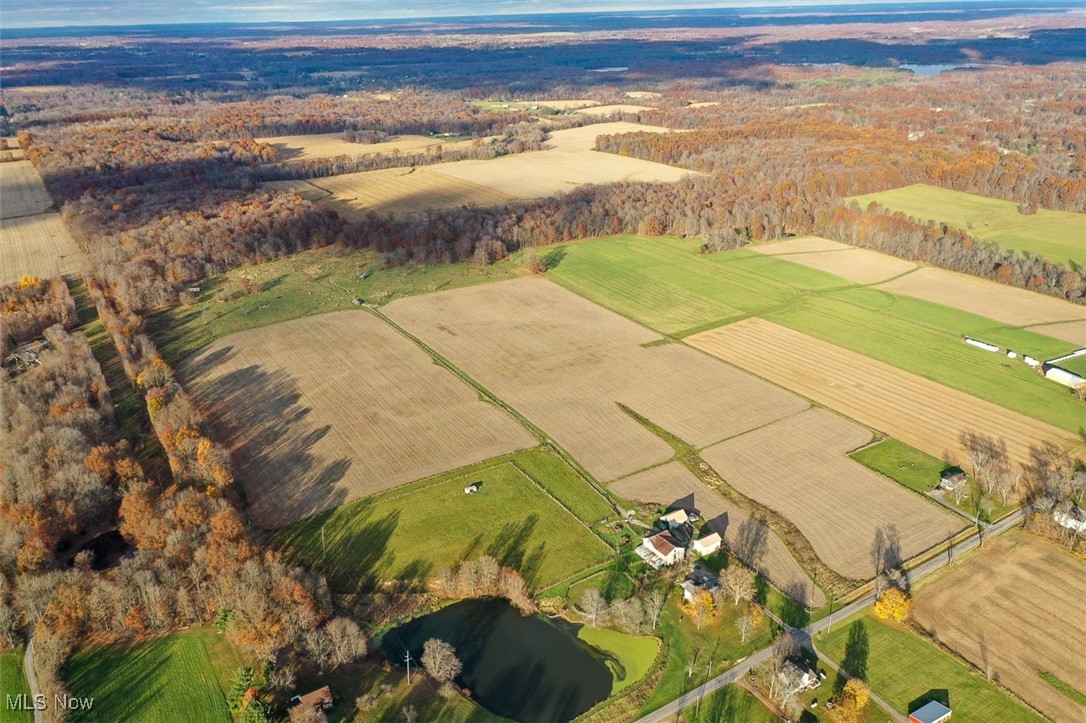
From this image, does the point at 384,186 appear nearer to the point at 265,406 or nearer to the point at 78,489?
the point at 265,406

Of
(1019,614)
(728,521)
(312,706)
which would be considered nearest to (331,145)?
(728,521)

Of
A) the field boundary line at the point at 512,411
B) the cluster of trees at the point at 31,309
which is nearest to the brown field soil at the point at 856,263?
the field boundary line at the point at 512,411

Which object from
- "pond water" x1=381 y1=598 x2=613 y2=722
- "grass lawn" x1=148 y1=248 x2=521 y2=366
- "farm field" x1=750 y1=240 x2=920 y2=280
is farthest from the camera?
"farm field" x1=750 y1=240 x2=920 y2=280

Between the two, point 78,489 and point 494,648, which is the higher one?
point 78,489

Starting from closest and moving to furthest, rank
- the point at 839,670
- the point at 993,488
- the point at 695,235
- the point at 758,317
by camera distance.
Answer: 1. the point at 839,670
2. the point at 993,488
3. the point at 758,317
4. the point at 695,235

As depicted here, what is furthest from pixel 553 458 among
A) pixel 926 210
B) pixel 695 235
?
pixel 926 210

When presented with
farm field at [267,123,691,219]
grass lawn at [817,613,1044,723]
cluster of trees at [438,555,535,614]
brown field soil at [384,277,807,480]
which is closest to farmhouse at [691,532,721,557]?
grass lawn at [817,613,1044,723]

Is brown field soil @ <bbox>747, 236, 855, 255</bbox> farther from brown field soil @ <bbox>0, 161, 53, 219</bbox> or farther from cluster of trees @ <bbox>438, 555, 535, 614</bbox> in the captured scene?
brown field soil @ <bbox>0, 161, 53, 219</bbox>
